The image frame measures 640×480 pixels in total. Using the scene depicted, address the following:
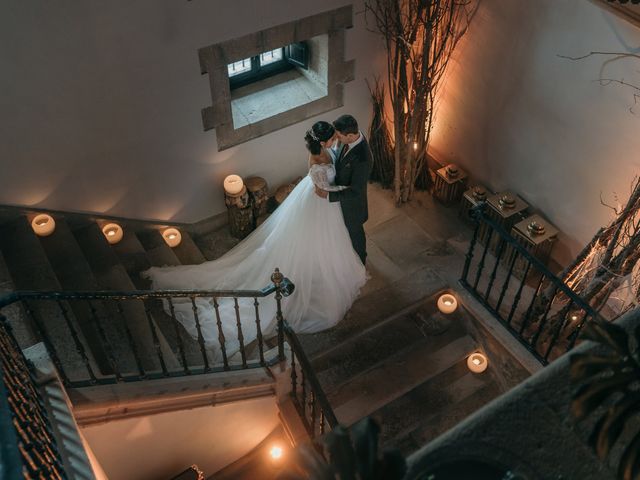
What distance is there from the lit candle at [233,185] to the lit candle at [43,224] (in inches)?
53.8

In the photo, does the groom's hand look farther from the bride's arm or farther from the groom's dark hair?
the groom's dark hair

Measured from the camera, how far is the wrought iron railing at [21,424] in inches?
74.6

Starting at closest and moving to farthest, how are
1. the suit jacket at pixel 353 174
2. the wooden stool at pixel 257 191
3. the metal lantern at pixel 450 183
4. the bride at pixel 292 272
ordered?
1. the suit jacket at pixel 353 174
2. the bride at pixel 292 272
3. the wooden stool at pixel 257 191
4. the metal lantern at pixel 450 183

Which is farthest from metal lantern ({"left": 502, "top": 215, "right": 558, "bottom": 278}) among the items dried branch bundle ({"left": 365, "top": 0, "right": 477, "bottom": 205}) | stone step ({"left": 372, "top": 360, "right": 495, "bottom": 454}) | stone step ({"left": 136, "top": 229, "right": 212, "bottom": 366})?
stone step ({"left": 136, "top": 229, "right": 212, "bottom": 366})

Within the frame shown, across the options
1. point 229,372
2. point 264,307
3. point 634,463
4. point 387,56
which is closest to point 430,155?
point 387,56

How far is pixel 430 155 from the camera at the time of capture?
6.09 metres

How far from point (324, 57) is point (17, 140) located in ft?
7.87

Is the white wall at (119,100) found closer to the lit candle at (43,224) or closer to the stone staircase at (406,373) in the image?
the lit candle at (43,224)

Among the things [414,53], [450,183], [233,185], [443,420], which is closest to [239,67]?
[233,185]

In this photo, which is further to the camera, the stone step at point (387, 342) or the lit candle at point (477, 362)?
the lit candle at point (477, 362)

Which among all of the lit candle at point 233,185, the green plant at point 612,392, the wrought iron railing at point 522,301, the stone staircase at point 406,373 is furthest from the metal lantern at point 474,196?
the green plant at point 612,392

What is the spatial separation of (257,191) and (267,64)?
1084mm

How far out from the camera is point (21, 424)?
243cm

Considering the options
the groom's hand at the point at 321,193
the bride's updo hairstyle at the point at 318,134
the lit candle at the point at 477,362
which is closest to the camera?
the bride's updo hairstyle at the point at 318,134
